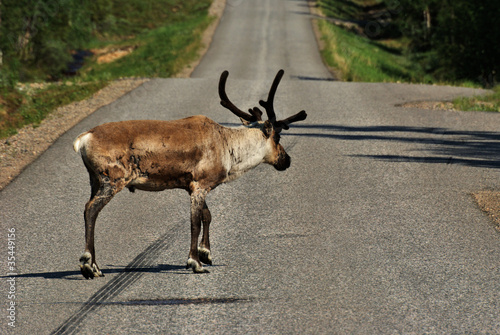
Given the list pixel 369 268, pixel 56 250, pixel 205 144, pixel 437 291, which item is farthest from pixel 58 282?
pixel 437 291

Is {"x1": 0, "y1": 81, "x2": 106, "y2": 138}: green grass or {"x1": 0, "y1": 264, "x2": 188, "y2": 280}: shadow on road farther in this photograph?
{"x1": 0, "y1": 81, "x2": 106, "y2": 138}: green grass

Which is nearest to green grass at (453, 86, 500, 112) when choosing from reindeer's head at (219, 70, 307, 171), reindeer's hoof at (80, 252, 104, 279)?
reindeer's head at (219, 70, 307, 171)

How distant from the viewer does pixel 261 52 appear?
1534 inches

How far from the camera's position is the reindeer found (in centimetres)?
751

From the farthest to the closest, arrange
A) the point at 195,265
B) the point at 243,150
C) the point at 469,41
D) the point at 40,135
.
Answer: the point at 469,41 < the point at 40,135 < the point at 243,150 < the point at 195,265

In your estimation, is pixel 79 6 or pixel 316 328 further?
pixel 79 6

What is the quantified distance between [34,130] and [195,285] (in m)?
10.3

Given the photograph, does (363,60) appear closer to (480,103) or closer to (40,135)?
(480,103)

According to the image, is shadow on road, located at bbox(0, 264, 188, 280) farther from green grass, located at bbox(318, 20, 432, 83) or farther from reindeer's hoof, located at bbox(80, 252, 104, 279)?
green grass, located at bbox(318, 20, 432, 83)

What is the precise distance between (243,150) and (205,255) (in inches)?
60.7

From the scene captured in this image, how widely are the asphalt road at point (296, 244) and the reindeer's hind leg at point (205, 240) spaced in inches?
7.3

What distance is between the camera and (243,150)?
849 cm

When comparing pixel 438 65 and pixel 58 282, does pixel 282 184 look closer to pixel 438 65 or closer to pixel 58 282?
pixel 58 282

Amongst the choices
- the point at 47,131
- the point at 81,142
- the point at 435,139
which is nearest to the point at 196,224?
the point at 81,142
